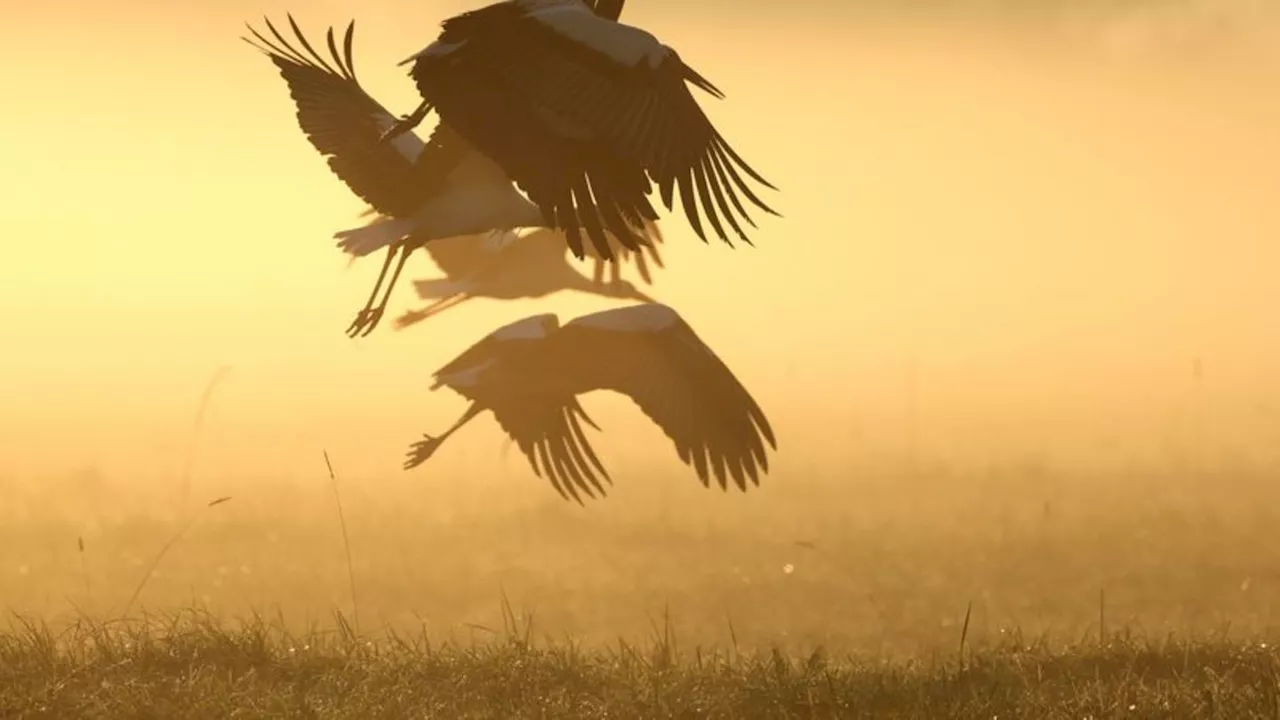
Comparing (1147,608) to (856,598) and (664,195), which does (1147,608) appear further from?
(664,195)

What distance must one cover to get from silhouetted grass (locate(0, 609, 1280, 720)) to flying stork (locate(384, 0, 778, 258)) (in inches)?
89.0

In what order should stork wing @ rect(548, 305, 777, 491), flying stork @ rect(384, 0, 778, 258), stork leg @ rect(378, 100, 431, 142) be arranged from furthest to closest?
stork wing @ rect(548, 305, 777, 491) → stork leg @ rect(378, 100, 431, 142) → flying stork @ rect(384, 0, 778, 258)

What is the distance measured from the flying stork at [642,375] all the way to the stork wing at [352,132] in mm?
972

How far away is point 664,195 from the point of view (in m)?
8.76

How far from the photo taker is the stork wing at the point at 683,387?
34.1ft

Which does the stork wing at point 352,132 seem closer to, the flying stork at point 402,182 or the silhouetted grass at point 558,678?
the flying stork at point 402,182

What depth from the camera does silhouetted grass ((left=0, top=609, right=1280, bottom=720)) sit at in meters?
9.09

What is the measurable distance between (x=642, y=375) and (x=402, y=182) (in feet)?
5.34

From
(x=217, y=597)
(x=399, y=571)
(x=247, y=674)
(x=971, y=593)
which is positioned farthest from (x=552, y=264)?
(x=399, y=571)

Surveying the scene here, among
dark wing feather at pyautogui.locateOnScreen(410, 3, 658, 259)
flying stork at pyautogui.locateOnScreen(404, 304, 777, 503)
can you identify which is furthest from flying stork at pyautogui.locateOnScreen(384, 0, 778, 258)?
flying stork at pyautogui.locateOnScreen(404, 304, 777, 503)

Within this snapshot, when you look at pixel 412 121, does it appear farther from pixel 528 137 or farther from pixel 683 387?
pixel 683 387

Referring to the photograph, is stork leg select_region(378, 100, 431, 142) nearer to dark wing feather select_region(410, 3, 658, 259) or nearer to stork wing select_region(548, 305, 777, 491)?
dark wing feather select_region(410, 3, 658, 259)

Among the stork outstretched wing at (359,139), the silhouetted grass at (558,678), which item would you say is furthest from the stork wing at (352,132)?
the silhouetted grass at (558,678)

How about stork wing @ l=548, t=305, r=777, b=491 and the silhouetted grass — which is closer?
the silhouetted grass
